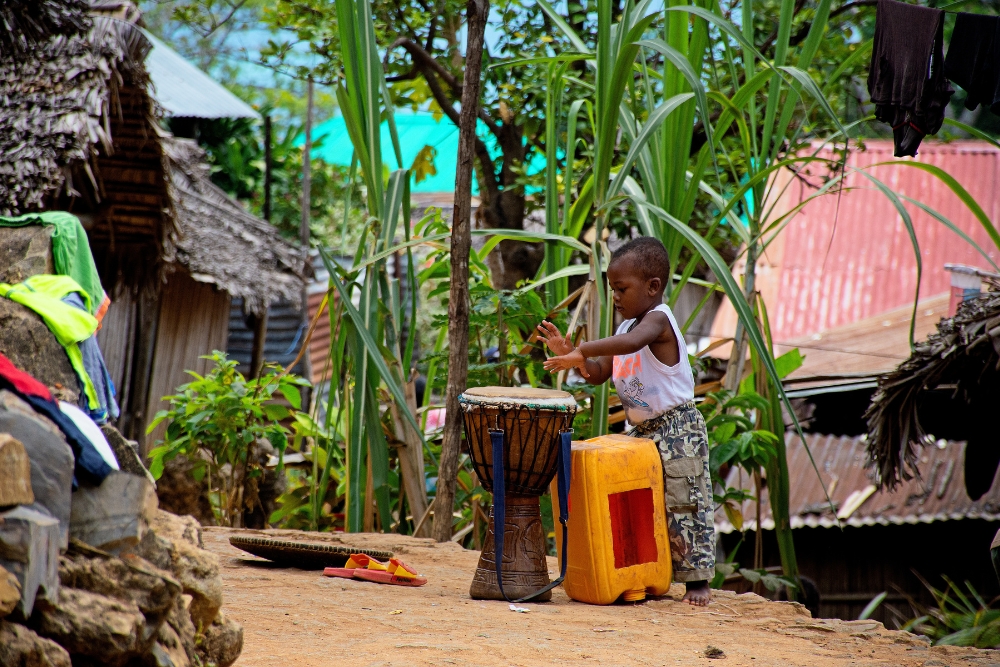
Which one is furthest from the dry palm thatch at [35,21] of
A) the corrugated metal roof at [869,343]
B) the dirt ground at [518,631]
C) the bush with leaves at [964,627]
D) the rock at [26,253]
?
the bush with leaves at [964,627]

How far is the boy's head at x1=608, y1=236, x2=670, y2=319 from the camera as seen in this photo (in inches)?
132

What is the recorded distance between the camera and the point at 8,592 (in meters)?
1.54

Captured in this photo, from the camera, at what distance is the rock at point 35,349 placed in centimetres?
288

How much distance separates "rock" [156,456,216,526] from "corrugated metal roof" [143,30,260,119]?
246 inches

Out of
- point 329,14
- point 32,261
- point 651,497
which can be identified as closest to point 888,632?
point 651,497

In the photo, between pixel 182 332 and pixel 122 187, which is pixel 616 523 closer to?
pixel 122 187

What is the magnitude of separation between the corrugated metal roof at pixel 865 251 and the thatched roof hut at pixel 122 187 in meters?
6.25

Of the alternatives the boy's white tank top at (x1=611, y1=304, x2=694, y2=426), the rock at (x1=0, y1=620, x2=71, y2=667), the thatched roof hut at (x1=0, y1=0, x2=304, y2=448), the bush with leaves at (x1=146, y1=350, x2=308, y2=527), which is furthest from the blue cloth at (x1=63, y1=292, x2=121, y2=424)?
the thatched roof hut at (x1=0, y1=0, x2=304, y2=448)

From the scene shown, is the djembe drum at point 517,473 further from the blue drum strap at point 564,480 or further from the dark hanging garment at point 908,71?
the dark hanging garment at point 908,71

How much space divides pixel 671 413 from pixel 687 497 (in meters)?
0.29

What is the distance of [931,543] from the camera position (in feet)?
24.3

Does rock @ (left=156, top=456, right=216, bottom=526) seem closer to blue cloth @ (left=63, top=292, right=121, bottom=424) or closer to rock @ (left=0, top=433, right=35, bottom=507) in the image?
blue cloth @ (left=63, top=292, right=121, bottom=424)

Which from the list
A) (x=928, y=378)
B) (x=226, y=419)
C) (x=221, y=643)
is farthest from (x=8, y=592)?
(x=928, y=378)

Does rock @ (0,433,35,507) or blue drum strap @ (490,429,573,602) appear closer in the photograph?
rock @ (0,433,35,507)
